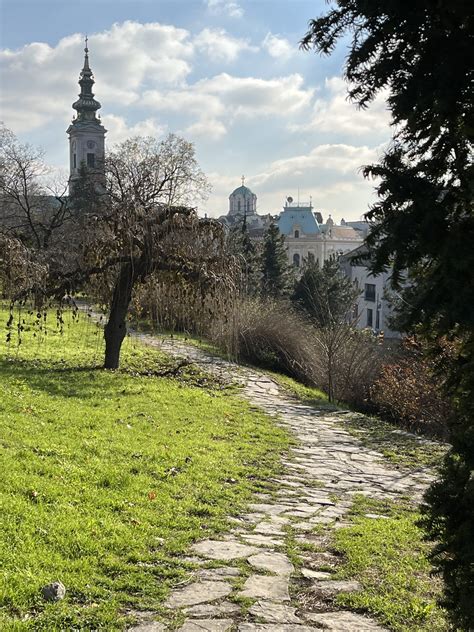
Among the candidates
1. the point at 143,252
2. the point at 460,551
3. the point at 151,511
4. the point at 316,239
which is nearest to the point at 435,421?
the point at 143,252

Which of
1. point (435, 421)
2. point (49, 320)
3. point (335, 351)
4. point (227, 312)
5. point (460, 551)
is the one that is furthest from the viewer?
point (49, 320)

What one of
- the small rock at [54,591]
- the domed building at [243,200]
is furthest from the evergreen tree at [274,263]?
the domed building at [243,200]

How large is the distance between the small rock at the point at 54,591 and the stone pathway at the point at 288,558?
49cm

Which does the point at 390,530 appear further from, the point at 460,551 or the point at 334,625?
the point at 460,551

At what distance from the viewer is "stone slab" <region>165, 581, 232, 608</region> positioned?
13.3 ft

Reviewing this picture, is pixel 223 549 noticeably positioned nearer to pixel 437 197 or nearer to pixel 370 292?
pixel 437 197

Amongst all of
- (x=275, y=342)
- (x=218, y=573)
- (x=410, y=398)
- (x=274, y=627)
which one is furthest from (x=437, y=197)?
(x=275, y=342)

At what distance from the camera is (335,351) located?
1560 cm

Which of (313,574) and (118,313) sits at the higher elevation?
(118,313)

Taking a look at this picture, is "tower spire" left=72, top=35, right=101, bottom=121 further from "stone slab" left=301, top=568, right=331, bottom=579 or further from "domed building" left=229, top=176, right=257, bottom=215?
"stone slab" left=301, top=568, right=331, bottom=579

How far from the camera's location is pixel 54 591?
12.8 ft

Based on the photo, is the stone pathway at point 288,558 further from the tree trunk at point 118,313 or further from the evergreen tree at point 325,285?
the evergreen tree at point 325,285

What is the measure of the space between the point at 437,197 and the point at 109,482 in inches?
160

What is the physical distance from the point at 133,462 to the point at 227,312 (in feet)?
20.3
